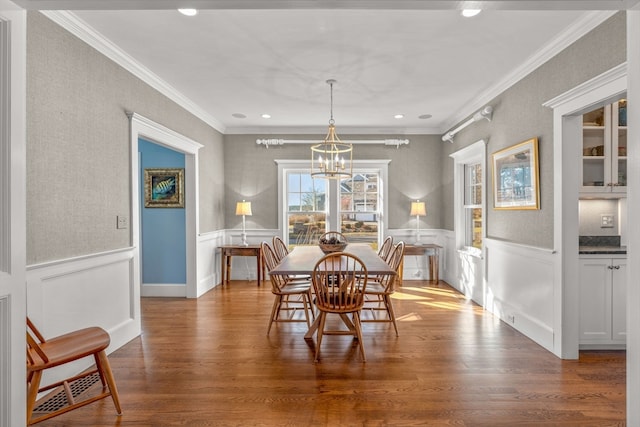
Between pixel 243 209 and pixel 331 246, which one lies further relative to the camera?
pixel 243 209

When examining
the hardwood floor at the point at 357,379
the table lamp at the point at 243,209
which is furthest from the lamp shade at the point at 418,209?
the table lamp at the point at 243,209

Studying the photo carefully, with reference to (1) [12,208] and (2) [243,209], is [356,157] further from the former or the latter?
(1) [12,208]

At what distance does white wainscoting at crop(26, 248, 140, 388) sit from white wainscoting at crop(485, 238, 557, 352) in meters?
3.86

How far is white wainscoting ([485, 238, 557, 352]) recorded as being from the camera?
3.07 m

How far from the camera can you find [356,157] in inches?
244

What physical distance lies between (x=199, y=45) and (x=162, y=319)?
2980 millimetres

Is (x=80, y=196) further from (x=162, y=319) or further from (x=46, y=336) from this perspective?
(x=162, y=319)

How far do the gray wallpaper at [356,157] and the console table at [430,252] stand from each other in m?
0.56

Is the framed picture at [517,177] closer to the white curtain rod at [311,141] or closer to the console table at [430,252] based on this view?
the console table at [430,252]

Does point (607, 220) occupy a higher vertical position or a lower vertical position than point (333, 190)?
lower

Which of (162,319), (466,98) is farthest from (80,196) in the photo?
(466,98)

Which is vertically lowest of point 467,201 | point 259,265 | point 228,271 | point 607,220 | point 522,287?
point 228,271

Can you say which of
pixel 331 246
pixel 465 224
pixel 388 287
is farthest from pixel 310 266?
pixel 465 224

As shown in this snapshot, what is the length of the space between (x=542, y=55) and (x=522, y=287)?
222 cm
